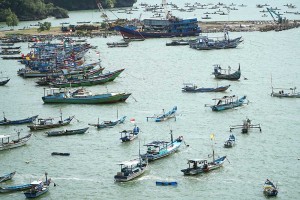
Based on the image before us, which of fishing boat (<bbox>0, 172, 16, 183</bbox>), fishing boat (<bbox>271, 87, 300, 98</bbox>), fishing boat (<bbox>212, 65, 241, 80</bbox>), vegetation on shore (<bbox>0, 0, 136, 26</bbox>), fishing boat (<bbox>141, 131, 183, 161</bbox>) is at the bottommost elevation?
fishing boat (<bbox>0, 172, 16, 183</bbox>)

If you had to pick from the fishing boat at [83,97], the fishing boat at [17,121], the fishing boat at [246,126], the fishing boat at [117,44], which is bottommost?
the fishing boat at [17,121]

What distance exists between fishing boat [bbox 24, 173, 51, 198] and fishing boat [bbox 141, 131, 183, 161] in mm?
5897

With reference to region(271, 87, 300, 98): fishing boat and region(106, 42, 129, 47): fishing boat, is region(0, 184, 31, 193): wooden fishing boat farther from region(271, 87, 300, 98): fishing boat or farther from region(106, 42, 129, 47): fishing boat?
region(106, 42, 129, 47): fishing boat

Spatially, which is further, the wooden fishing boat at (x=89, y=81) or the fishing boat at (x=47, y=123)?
the wooden fishing boat at (x=89, y=81)

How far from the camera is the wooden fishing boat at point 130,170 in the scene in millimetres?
36353

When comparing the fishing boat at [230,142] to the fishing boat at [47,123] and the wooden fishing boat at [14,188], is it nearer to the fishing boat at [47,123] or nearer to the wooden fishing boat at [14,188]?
the fishing boat at [47,123]

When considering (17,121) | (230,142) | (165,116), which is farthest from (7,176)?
(165,116)

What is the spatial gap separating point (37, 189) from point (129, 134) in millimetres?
10099

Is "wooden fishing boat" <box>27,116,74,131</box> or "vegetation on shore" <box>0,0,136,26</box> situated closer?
"wooden fishing boat" <box>27,116,74,131</box>

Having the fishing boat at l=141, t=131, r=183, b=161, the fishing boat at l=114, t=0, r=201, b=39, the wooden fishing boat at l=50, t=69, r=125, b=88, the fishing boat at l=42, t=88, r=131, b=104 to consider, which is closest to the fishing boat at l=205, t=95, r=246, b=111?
the fishing boat at l=42, t=88, r=131, b=104

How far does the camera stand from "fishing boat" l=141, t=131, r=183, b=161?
128 feet

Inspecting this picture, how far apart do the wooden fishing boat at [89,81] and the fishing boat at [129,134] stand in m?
18.2

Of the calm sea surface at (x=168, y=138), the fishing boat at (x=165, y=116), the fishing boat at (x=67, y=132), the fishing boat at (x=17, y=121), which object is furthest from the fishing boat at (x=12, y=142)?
the fishing boat at (x=165, y=116)

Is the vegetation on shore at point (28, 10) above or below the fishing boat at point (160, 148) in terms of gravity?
above
